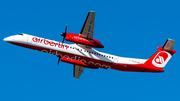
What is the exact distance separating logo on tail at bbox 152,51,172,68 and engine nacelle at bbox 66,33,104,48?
26.8ft

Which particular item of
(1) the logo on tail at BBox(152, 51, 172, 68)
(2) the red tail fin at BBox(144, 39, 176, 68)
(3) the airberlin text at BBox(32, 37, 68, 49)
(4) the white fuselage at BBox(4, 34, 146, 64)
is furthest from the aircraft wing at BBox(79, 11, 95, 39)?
(1) the logo on tail at BBox(152, 51, 172, 68)

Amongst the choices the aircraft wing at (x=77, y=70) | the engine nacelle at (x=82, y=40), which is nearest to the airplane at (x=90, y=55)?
the engine nacelle at (x=82, y=40)

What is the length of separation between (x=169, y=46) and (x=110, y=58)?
323 inches

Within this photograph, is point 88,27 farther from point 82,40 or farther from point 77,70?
point 77,70

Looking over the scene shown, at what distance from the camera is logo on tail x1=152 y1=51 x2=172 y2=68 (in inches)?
1410

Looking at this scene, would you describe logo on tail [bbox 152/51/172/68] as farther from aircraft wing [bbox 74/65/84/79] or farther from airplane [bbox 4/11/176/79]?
aircraft wing [bbox 74/65/84/79]

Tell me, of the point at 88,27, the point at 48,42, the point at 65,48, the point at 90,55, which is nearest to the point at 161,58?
the point at 90,55

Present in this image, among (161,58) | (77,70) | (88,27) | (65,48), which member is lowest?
(77,70)

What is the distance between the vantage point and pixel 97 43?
112 feet

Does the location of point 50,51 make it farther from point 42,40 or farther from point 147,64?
point 147,64

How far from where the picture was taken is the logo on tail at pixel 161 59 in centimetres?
3581

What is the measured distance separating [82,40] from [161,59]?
11503 millimetres

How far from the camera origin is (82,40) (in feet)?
112

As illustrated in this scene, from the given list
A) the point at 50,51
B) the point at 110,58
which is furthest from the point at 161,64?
the point at 50,51
